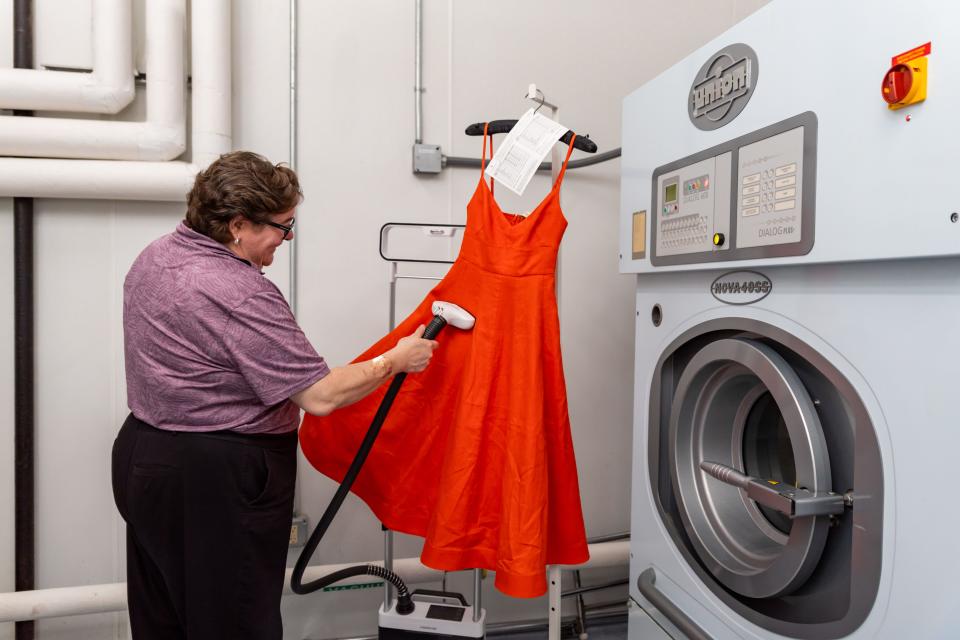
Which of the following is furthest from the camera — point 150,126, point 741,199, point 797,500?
point 150,126

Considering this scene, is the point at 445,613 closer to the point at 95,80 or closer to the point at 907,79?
the point at 907,79

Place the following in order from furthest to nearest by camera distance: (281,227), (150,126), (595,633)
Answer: (595,633) < (150,126) < (281,227)

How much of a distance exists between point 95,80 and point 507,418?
1.48 meters

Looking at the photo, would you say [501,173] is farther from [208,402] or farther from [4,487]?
[4,487]

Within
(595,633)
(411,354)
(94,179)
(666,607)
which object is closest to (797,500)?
(666,607)

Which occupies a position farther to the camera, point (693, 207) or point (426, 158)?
point (426, 158)

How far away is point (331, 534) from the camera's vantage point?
1932 mm

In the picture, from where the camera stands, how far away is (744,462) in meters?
1.24

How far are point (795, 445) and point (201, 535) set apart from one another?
112 centimetres

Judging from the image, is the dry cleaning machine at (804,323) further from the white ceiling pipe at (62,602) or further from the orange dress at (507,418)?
the white ceiling pipe at (62,602)

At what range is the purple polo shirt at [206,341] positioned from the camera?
1116 mm

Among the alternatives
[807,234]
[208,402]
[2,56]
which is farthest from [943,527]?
[2,56]

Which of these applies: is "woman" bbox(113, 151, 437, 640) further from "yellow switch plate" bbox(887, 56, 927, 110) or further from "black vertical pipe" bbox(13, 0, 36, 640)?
"yellow switch plate" bbox(887, 56, 927, 110)

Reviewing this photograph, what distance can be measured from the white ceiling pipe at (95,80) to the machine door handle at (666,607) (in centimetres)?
190
